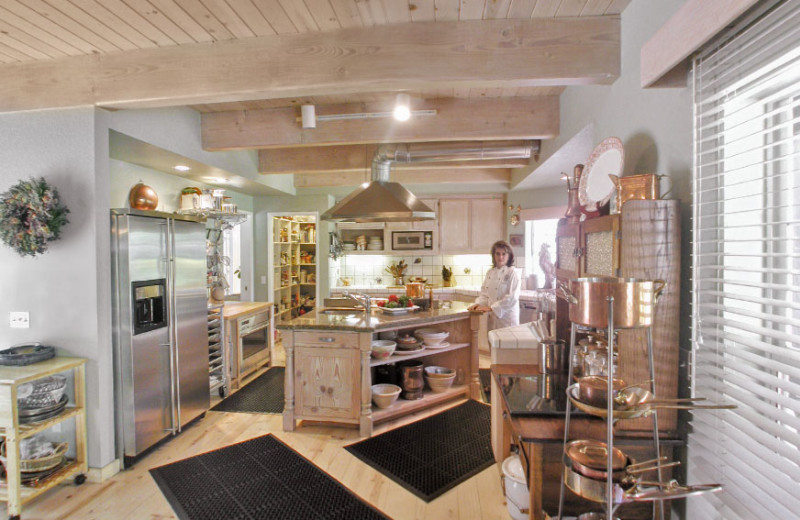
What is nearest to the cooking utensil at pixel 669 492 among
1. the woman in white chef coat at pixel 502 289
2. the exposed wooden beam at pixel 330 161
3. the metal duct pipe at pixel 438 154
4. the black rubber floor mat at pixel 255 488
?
the black rubber floor mat at pixel 255 488

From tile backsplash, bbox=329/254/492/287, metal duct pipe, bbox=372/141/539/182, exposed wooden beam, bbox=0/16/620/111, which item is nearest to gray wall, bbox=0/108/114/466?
exposed wooden beam, bbox=0/16/620/111

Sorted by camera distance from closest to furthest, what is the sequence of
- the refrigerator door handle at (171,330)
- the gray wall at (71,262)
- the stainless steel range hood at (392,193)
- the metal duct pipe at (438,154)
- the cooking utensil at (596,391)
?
the cooking utensil at (596,391)
the gray wall at (71,262)
the refrigerator door handle at (171,330)
the stainless steel range hood at (392,193)
the metal duct pipe at (438,154)

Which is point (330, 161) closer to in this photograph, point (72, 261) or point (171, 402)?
point (72, 261)

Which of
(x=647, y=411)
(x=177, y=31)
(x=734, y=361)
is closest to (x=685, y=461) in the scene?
(x=734, y=361)

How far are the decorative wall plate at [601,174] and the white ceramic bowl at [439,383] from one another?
219 centimetres

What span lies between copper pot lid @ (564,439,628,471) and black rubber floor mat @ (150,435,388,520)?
4.42ft

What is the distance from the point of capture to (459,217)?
19.2 feet

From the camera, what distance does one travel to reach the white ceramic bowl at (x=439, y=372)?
3561 mm

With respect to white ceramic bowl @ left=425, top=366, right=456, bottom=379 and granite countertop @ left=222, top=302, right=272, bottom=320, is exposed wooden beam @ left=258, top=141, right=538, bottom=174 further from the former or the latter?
white ceramic bowl @ left=425, top=366, right=456, bottom=379

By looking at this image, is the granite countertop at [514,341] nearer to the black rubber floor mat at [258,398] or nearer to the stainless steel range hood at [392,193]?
the stainless steel range hood at [392,193]

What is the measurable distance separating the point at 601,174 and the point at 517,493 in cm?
160

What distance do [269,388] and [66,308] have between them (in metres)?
2.07

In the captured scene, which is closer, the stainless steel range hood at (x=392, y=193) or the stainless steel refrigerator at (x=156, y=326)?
the stainless steel refrigerator at (x=156, y=326)

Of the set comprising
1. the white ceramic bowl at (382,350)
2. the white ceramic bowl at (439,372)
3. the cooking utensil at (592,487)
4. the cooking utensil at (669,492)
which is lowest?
the white ceramic bowl at (439,372)
